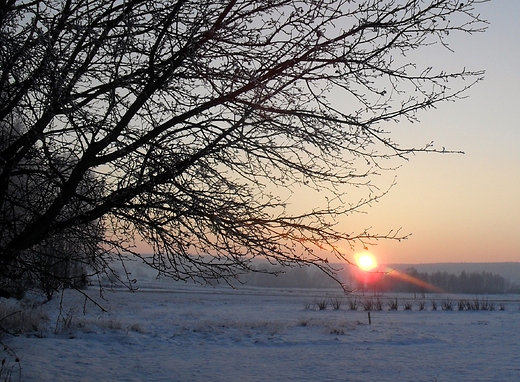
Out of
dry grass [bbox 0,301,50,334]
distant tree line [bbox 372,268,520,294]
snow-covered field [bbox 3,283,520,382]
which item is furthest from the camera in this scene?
distant tree line [bbox 372,268,520,294]

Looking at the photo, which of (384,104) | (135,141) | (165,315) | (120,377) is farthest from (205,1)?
(165,315)

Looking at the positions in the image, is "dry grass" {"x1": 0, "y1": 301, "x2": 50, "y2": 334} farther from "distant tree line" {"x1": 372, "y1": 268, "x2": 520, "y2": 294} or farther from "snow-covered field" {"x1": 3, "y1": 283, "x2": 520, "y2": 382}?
"distant tree line" {"x1": 372, "y1": 268, "x2": 520, "y2": 294}

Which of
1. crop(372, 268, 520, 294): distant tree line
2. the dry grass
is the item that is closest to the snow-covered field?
the dry grass

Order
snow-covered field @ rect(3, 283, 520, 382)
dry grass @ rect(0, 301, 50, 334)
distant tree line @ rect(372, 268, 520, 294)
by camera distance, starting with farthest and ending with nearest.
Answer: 1. distant tree line @ rect(372, 268, 520, 294)
2. dry grass @ rect(0, 301, 50, 334)
3. snow-covered field @ rect(3, 283, 520, 382)

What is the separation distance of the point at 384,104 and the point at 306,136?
2.27 ft

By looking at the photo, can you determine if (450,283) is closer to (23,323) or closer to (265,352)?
(265,352)

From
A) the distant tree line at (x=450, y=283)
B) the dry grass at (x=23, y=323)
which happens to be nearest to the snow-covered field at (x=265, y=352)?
the dry grass at (x=23, y=323)

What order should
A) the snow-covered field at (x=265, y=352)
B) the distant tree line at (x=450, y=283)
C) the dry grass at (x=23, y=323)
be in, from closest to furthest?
1. the snow-covered field at (x=265, y=352)
2. the dry grass at (x=23, y=323)
3. the distant tree line at (x=450, y=283)

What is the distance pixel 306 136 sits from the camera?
152 inches

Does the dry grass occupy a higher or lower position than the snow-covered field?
higher

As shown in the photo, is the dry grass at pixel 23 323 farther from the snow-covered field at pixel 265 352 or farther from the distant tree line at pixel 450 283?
the distant tree line at pixel 450 283

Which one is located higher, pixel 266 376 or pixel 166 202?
pixel 166 202

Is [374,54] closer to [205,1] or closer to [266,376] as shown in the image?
[205,1]

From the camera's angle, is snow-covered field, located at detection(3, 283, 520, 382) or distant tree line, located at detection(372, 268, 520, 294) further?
distant tree line, located at detection(372, 268, 520, 294)
